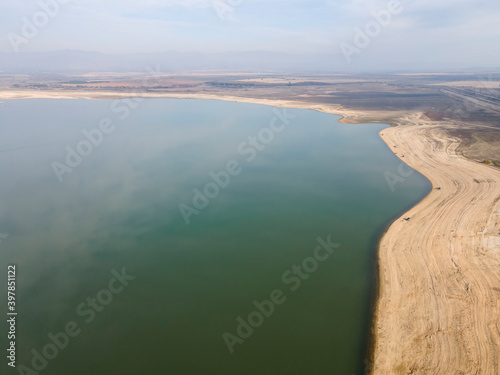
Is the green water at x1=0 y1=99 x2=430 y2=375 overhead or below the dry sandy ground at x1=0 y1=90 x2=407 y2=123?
below

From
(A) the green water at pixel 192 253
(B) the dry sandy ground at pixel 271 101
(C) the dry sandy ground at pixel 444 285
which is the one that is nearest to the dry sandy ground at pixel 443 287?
(C) the dry sandy ground at pixel 444 285

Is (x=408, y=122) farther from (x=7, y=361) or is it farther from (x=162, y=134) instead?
(x=7, y=361)

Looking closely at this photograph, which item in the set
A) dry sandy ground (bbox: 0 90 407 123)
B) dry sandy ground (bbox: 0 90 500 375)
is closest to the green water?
dry sandy ground (bbox: 0 90 500 375)

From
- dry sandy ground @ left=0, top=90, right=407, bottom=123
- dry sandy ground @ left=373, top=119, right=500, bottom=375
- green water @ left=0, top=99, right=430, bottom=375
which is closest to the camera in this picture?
dry sandy ground @ left=373, top=119, right=500, bottom=375

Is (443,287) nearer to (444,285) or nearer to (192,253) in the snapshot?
(444,285)

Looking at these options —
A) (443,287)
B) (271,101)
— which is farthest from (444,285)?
(271,101)

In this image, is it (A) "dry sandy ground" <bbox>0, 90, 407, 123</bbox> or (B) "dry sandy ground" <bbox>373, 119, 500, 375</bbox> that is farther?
(A) "dry sandy ground" <bbox>0, 90, 407, 123</bbox>

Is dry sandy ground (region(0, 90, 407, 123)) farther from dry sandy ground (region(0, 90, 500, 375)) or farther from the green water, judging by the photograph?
dry sandy ground (region(0, 90, 500, 375))
